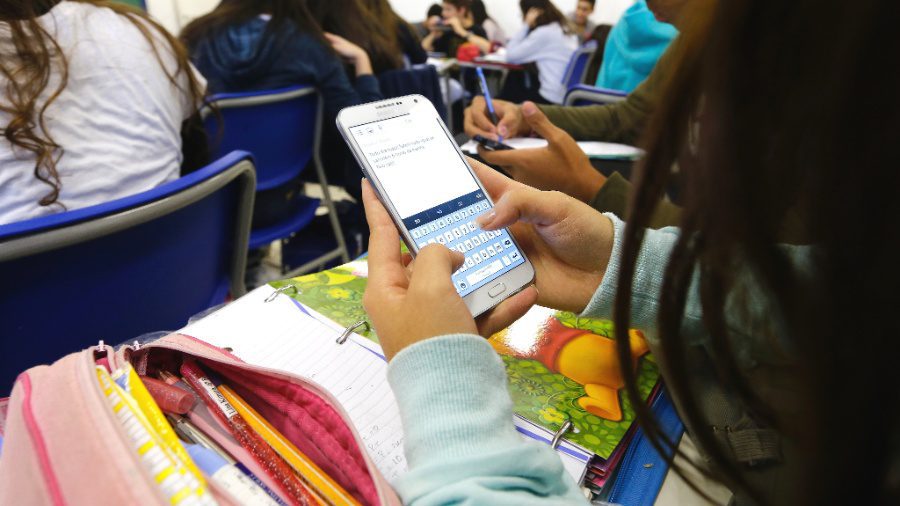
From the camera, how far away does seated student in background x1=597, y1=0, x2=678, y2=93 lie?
5.08 feet

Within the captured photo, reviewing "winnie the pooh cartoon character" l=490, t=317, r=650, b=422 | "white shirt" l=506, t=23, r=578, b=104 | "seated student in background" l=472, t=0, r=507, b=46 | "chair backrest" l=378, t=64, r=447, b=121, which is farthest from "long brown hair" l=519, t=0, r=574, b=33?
"winnie the pooh cartoon character" l=490, t=317, r=650, b=422

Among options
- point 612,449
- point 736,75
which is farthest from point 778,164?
point 612,449

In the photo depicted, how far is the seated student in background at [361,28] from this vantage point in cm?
150

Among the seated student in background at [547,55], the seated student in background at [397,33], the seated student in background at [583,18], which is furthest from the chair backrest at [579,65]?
the seated student in background at [583,18]

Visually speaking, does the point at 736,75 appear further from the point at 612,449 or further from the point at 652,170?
the point at 612,449

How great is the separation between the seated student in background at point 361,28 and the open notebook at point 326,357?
45.8 inches

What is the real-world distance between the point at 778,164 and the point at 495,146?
29.6 inches

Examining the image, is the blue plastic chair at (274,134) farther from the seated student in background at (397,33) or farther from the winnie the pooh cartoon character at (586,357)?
the winnie the pooh cartoon character at (586,357)

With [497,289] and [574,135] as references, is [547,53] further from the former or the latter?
[497,289]

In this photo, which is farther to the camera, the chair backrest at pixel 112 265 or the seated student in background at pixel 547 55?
the seated student in background at pixel 547 55

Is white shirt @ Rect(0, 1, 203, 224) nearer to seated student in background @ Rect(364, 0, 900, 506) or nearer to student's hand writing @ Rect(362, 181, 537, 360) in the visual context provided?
student's hand writing @ Rect(362, 181, 537, 360)

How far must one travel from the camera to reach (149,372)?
371 mm

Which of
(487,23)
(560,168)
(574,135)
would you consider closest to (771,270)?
(560,168)

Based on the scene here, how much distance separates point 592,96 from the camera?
55.8 inches
